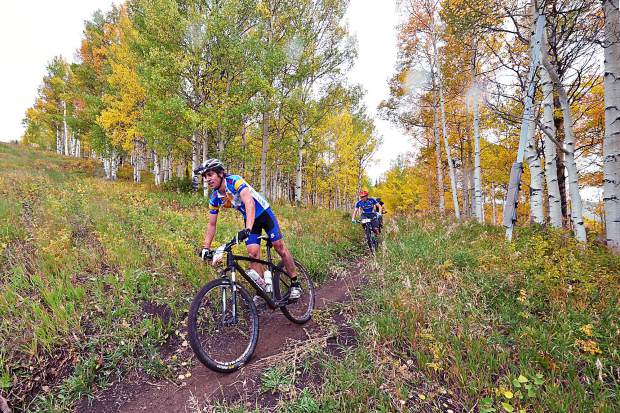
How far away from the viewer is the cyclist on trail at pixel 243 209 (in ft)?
13.1

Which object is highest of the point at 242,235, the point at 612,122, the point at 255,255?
the point at 612,122

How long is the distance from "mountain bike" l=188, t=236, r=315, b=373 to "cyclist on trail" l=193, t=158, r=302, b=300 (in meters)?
0.16

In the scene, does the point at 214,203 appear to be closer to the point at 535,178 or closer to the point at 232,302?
the point at 232,302

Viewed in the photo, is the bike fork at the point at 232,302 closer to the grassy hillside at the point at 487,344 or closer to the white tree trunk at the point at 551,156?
the grassy hillside at the point at 487,344

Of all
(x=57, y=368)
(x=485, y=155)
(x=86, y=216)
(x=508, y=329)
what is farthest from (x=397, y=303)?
(x=485, y=155)

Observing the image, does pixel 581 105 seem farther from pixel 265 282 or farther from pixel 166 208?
pixel 166 208

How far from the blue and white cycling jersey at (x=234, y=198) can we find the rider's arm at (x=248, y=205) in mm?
86

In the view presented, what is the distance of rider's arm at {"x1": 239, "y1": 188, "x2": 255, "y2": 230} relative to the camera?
12.8 ft

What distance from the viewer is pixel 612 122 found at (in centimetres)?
536

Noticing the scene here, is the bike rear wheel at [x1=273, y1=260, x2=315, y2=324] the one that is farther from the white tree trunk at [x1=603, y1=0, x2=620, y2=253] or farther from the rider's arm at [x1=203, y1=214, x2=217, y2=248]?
the white tree trunk at [x1=603, y1=0, x2=620, y2=253]

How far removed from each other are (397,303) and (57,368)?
16.0 feet

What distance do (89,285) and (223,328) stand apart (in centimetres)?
283

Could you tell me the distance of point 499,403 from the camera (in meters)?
2.63

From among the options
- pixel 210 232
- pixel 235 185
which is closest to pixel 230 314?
pixel 210 232
